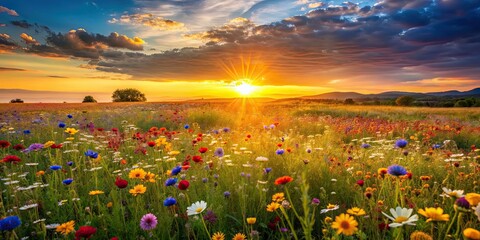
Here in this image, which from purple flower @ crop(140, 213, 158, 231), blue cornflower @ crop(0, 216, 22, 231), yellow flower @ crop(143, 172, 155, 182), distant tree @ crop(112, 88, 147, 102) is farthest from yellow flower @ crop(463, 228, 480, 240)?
distant tree @ crop(112, 88, 147, 102)

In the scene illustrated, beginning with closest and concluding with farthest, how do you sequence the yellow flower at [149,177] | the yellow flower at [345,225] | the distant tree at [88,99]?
the yellow flower at [345,225], the yellow flower at [149,177], the distant tree at [88,99]

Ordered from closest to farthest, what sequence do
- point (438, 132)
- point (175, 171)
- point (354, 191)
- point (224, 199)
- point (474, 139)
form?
point (175, 171) < point (224, 199) < point (354, 191) < point (474, 139) < point (438, 132)

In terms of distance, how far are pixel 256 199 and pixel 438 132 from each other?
8803mm

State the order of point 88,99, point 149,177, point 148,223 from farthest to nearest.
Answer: point 88,99 → point 149,177 → point 148,223

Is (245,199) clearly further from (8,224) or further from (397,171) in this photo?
(8,224)

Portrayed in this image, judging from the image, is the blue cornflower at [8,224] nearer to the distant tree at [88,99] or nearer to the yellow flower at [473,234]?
the yellow flower at [473,234]

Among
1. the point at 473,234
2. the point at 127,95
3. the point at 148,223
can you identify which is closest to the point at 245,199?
the point at 148,223

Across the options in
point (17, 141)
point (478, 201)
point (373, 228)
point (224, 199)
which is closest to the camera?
point (478, 201)

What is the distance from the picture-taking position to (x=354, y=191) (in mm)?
3562

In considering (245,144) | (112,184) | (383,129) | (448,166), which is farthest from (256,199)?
(383,129)

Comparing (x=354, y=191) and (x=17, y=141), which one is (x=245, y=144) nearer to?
(x=354, y=191)

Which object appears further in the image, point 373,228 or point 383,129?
point 383,129

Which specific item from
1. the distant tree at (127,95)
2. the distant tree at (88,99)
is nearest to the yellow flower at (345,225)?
the distant tree at (88,99)

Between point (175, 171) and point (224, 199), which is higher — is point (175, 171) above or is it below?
above
